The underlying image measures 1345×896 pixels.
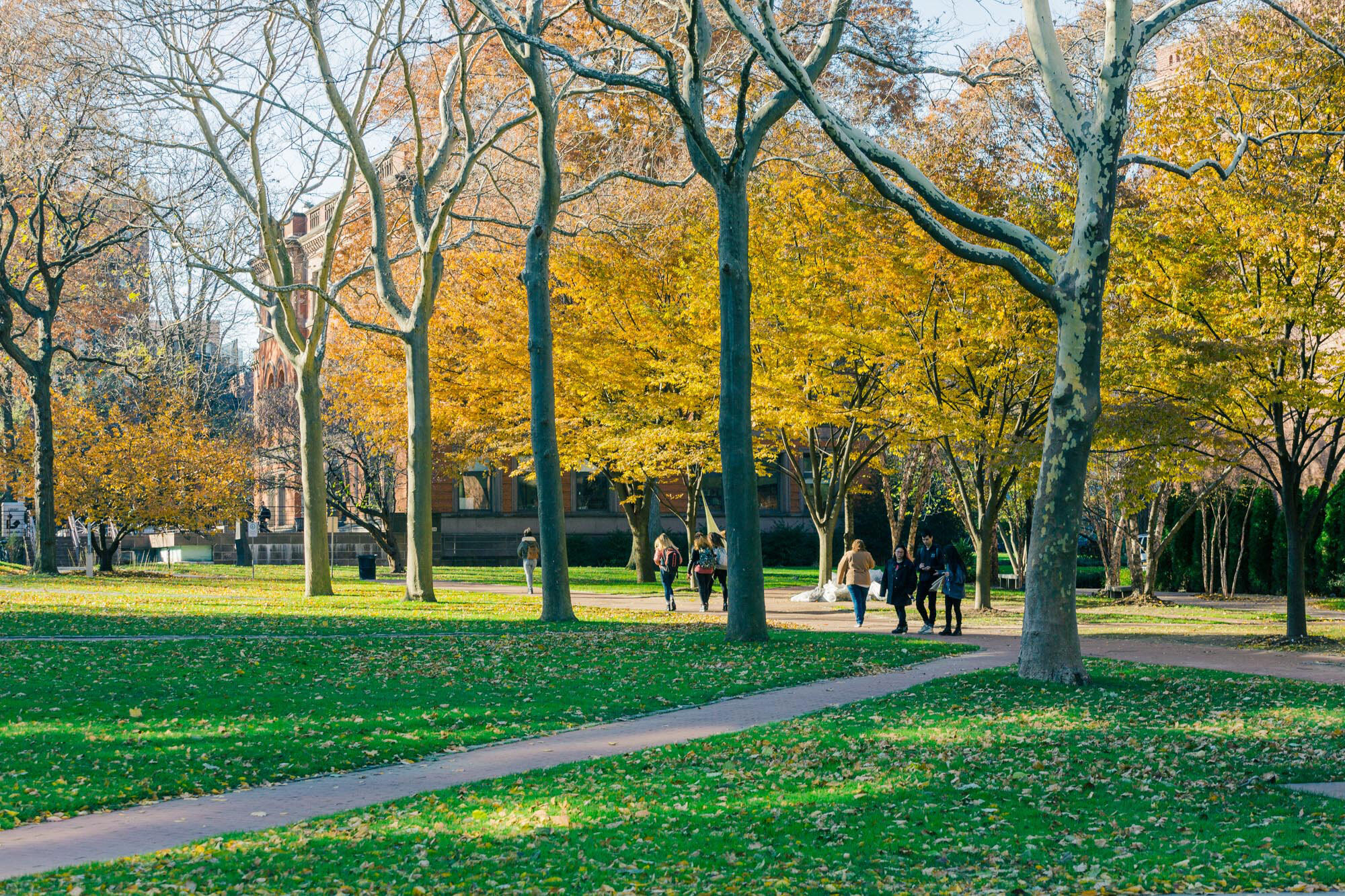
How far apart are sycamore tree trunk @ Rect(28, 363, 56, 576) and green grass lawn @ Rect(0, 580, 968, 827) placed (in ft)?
30.6

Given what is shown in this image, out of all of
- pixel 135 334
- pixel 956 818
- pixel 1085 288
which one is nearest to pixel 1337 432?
pixel 1085 288

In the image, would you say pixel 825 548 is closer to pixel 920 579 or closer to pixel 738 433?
pixel 920 579

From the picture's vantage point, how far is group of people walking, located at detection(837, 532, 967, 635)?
20.1 metres

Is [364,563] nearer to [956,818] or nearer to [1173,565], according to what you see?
[1173,565]

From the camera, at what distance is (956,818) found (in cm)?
731

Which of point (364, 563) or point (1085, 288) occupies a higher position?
point (1085, 288)

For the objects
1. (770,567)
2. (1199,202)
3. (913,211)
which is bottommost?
(770,567)

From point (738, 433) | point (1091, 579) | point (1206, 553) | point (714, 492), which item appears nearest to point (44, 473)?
point (738, 433)

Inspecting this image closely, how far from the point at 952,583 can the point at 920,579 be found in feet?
2.64

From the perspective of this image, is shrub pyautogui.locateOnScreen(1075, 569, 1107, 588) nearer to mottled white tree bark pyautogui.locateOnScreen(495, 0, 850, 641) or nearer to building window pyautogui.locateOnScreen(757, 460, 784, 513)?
building window pyautogui.locateOnScreen(757, 460, 784, 513)

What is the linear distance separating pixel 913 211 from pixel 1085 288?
189 centimetres

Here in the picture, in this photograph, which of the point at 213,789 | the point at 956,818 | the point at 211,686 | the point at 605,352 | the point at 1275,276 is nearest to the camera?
the point at 956,818

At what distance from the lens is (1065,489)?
12758 millimetres

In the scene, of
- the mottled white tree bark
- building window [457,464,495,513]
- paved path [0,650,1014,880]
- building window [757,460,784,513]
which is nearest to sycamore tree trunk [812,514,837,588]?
the mottled white tree bark
